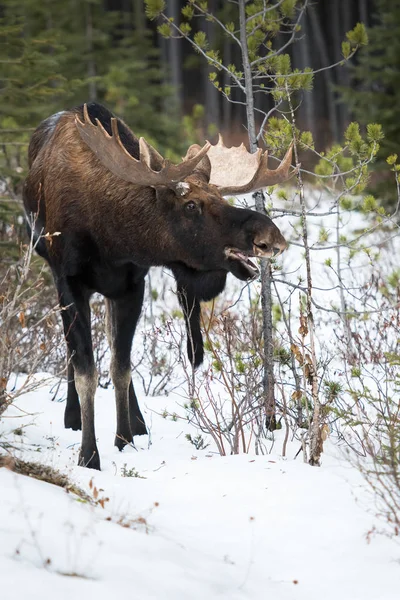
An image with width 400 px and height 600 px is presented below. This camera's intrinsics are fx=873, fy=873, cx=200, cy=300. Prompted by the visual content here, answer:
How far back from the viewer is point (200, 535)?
13.3 feet

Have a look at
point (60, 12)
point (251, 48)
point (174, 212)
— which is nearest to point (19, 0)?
point (60, 12)

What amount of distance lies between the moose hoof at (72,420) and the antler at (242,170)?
2.27 meters

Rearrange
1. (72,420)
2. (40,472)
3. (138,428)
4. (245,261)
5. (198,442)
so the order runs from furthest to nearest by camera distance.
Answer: (72,420) < (138,428) < (198,442) < (245,261) < (40,472)

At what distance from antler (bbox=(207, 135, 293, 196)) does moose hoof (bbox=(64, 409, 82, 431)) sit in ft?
7.45

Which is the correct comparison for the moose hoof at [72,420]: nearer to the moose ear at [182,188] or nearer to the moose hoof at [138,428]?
the moose hoof at [138,428]

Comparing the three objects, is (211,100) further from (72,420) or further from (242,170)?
(242,170)

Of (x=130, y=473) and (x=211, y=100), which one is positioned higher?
(x=211, y=100)

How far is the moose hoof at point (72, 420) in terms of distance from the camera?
6746 millimetres

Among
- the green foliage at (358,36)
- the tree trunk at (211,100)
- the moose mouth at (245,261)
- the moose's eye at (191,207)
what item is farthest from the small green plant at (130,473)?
the tree trunk at (211,100)

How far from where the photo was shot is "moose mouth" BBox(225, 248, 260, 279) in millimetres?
4930

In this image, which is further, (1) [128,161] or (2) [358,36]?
(2) [358,36]

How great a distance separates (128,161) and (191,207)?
46 centimetres

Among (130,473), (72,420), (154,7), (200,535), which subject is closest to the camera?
(200,535)

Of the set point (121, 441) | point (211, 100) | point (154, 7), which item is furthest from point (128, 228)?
point (211, 100)
